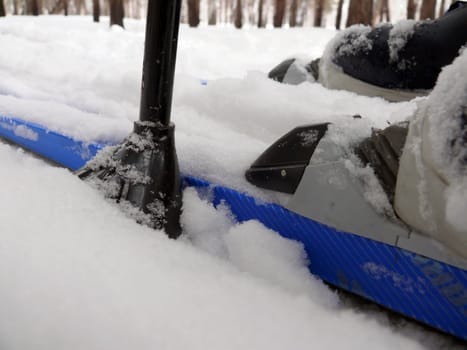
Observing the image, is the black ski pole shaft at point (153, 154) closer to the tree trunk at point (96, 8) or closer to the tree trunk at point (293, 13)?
the tree trunk at point (293, 13)

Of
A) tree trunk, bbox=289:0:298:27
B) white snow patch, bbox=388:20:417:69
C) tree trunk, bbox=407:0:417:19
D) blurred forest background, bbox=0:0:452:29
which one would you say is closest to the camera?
white snow patch, bbox=388:20:417:69

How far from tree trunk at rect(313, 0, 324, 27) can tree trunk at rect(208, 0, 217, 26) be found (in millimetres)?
1243

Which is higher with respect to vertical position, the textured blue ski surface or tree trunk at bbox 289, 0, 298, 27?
tree trunk at bbox 289, 0, 298, 27

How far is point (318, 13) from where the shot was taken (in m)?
5.15

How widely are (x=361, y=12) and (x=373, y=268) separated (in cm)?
434

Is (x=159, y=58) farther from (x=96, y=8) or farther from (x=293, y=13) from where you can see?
(x=96, y=8)

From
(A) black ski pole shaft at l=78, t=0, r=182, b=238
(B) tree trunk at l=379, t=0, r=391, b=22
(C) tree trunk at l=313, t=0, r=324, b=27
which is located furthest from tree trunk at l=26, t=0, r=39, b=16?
(A) black ski pole shaft at l=78, t=0, r=182, b=238

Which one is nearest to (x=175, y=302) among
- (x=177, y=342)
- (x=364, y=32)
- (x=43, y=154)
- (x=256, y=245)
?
(x=177, y=342)

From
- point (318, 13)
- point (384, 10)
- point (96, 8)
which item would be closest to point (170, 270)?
point (384, 10)

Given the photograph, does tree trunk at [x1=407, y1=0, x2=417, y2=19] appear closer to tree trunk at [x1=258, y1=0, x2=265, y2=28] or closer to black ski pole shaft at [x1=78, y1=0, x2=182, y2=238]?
tree trunk at [x1=258, y1=0, x2=265, y2=28]

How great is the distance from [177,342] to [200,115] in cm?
72

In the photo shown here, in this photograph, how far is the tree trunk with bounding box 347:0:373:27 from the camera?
4.32m

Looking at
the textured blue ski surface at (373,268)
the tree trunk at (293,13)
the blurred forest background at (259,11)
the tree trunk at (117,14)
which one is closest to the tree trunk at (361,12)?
the blurred forest background at (259,11)

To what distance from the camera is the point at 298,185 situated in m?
0.62
